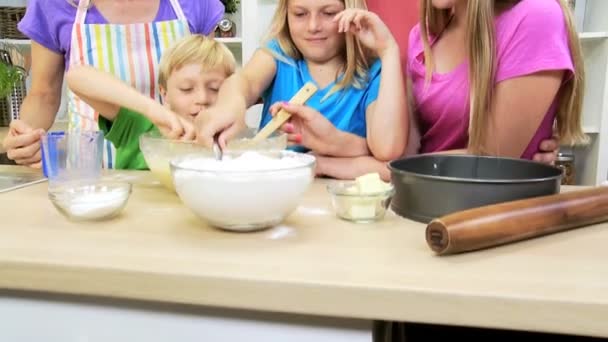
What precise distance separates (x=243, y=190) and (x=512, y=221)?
0.29 meters

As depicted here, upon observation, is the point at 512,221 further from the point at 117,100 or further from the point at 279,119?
the point at 117,100

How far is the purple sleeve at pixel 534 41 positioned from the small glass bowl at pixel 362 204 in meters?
0.48

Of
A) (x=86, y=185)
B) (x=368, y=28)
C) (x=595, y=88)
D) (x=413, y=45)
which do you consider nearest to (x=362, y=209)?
(x=86, y=185)

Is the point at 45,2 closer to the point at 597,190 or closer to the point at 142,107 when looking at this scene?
the point at 142,107

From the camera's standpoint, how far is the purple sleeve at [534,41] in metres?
0.96

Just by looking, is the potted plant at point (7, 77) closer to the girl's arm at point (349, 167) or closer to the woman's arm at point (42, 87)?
the woman's arm at point (42, 87)

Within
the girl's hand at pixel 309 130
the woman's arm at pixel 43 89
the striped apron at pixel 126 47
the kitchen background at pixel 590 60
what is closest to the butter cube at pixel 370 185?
the girl's hand at pixel 309 130

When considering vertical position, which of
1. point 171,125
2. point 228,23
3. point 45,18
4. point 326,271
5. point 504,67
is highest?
point 228,23

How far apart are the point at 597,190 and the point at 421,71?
598 millimetres

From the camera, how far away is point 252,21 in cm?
215

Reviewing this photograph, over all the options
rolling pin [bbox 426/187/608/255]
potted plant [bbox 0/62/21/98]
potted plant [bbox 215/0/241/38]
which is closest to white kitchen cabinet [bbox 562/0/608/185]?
potted plant [bbox 215/0/241/38]

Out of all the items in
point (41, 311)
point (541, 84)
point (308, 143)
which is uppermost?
point (541, 84)

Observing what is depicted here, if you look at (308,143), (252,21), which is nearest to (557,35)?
(308,143)

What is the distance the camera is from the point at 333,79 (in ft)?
4.15
